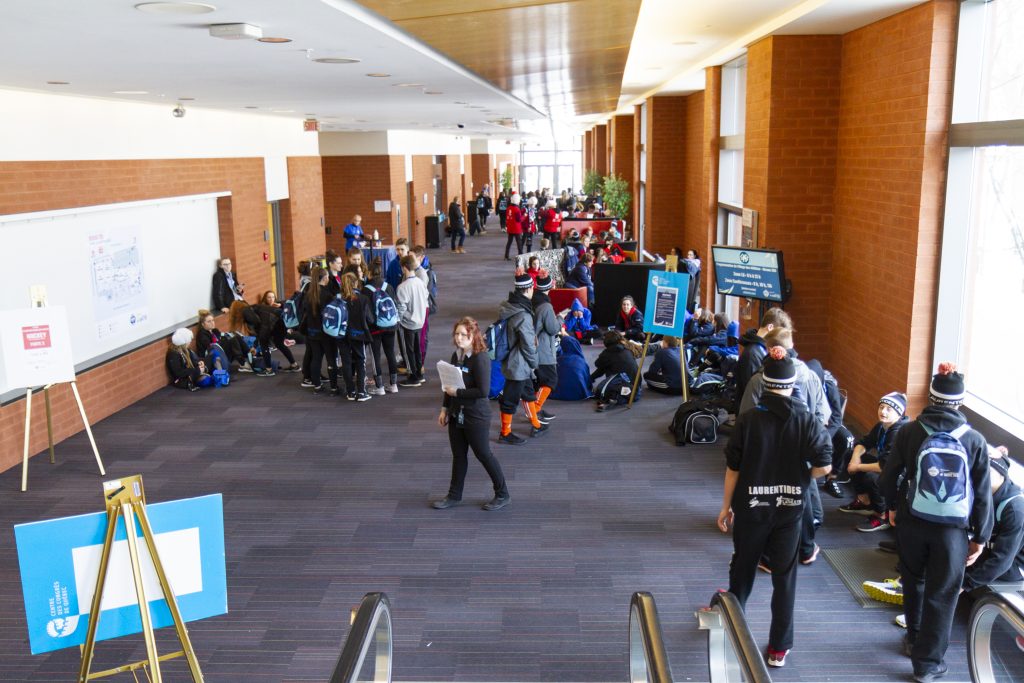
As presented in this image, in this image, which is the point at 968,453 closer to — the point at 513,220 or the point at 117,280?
the point at 117,280

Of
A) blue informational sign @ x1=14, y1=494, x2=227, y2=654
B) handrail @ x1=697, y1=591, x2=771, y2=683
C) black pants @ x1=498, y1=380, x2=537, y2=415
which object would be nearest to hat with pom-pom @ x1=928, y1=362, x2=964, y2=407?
handrail @ x1=697, y1=591, x2=771, y2=683

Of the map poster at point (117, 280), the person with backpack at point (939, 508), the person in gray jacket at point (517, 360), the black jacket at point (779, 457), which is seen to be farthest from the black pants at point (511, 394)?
the map poster at point (117, 280)

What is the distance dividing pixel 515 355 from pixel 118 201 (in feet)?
16.9

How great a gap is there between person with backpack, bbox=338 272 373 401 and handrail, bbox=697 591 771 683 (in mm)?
6590

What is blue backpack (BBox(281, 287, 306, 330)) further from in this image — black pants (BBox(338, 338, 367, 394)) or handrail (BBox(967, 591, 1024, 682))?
handrail (BBox(967, 591, 1024, 682))

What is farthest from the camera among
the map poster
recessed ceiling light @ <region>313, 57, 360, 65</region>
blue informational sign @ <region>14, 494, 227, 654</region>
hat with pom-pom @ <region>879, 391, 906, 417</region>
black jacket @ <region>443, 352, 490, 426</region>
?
the map poster

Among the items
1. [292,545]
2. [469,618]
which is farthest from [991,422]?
[292,545]

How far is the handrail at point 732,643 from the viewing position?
96.8 inches

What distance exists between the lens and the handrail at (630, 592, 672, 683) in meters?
2.59

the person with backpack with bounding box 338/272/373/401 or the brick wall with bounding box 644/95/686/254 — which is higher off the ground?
the brick wall with bounding box 644/95/686/254

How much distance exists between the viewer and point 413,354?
1073 cm

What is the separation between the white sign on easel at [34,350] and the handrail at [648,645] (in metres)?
5.65

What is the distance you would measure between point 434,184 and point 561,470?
24.0m

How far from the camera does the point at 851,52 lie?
8.40 m
